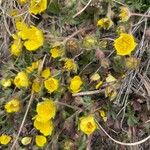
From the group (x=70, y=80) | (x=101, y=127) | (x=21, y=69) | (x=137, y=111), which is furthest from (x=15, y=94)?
(x=137, y=111)

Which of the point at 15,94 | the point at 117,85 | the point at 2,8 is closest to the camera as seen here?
the point at 117,85

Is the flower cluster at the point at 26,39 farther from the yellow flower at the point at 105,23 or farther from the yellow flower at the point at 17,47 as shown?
the yellow flower at the point at 105,23

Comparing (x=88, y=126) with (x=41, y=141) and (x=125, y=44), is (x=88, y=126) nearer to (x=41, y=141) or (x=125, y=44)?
(x=41, y=141)

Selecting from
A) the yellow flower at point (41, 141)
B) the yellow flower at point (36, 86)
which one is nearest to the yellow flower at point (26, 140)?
the yellow flower at point (41, 141)

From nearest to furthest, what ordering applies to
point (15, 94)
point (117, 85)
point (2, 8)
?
point (117, 85) < point (15, 94) < point (2, 8)

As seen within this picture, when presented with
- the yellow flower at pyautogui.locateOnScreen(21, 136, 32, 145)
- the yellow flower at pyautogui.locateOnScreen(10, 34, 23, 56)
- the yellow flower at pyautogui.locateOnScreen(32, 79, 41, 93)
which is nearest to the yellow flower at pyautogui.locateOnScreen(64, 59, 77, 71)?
the yellow flower at pyautogui.locateOnScreen(32, 79, 41, 93)

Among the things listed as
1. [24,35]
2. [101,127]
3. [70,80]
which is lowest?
[101,127]

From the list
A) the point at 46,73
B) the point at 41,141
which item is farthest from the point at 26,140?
the point at 46,73

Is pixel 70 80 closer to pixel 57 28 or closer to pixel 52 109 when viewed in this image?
pixel 52 109

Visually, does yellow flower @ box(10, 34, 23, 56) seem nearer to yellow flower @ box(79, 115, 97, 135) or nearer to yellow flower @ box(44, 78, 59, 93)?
yellow flower @ box(44, 78, 59, 93)
